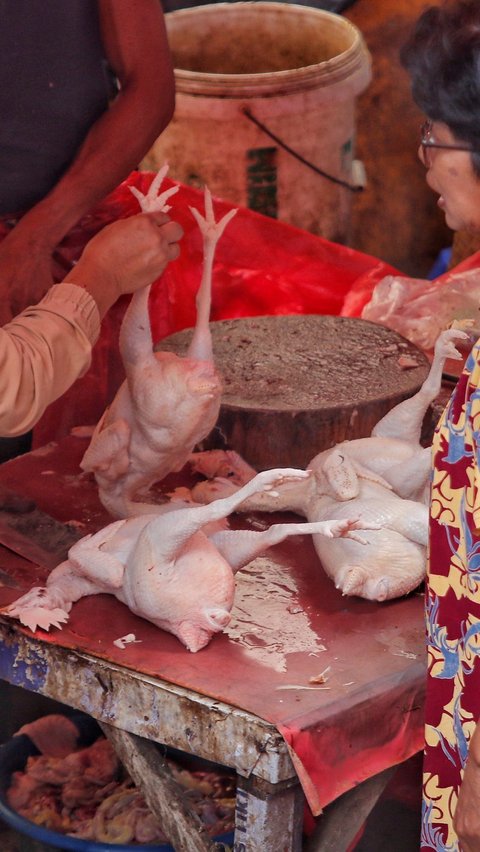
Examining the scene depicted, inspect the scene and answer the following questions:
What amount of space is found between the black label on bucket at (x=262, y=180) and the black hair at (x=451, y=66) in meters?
3.08

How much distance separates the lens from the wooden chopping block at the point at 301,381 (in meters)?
3.04

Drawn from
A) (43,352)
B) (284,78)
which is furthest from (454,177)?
(284,78)

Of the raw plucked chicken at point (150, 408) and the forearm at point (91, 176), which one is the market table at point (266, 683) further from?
the forearm at point (91, 176)

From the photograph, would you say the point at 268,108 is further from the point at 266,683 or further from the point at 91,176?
the point at 266,683

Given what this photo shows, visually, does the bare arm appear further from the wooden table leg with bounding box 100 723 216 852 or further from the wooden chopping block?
the wooden table leg with bounding box 100 723 216 852

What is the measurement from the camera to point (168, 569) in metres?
2.32

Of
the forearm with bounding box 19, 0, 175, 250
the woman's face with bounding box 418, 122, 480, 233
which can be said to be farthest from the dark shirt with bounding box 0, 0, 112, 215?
the woman's face with bounding box 418, 122, 480, 233

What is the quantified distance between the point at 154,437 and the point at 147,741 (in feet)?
2.43

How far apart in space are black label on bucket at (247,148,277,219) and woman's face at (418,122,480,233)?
10.1ft

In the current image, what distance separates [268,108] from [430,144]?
3.01 metres

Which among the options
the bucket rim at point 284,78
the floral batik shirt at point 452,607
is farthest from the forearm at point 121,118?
the floral batik shirt at point 452,607

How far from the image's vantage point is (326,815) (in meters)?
2.31

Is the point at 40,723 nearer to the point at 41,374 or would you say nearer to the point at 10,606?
the point at 10,606

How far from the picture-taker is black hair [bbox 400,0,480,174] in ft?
5.60
